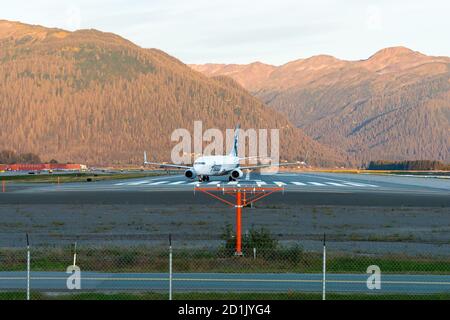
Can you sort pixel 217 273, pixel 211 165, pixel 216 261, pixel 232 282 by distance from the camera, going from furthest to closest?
pixel 211 165
pixel 216 261
pixel 217 273
pixel 232 282

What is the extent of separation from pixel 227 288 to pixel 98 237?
44.2 ft

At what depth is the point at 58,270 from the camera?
23188 mm

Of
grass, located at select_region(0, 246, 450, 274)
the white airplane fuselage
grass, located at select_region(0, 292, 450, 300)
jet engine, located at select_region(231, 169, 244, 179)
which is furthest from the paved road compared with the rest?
jet engine, located at select_region(231, 169, 244, 179)

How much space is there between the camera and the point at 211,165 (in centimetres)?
8356

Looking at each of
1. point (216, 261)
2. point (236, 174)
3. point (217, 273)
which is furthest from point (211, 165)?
point (217, 273)

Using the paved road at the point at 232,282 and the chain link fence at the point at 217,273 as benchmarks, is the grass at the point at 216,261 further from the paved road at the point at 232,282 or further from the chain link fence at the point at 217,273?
the paved road at the point at 232,282

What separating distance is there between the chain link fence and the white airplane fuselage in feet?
177

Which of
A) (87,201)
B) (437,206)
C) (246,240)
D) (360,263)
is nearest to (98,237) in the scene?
(246,240)

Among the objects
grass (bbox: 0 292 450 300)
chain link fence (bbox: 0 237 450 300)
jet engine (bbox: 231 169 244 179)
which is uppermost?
grass (bbox: 0 292 450 300)

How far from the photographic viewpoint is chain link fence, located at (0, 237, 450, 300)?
61.5 ft

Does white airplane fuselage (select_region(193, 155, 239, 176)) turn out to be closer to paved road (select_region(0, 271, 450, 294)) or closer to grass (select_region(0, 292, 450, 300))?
paved road (select_region(0, 271, 450, 294))

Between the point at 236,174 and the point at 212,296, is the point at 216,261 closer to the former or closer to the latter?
the point at 212,296

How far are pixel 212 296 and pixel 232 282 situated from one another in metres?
2.74

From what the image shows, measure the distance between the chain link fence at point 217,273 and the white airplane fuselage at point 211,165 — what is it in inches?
2119
